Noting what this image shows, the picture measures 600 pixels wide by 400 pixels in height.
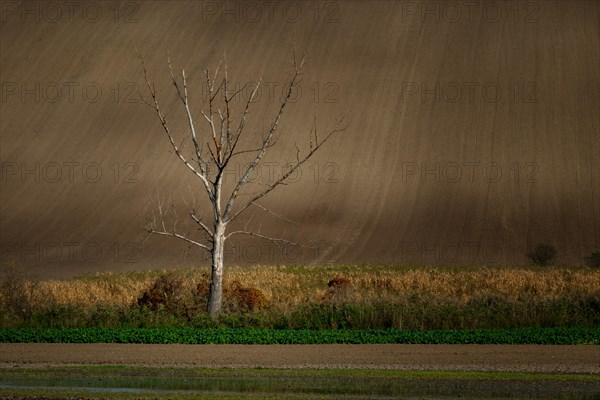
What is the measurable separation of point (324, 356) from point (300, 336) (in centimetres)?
254

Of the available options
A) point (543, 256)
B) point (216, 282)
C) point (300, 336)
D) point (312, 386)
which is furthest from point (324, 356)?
point (543, 256)

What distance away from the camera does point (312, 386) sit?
20.3 m

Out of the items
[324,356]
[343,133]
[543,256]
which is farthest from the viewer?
[343,133]

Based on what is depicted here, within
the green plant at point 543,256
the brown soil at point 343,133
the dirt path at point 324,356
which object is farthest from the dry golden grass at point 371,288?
the brown soil at point 343,133

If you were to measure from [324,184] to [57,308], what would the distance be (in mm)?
66572

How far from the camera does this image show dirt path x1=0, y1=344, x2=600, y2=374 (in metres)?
22.7

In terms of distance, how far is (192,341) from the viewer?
2592 centimetres

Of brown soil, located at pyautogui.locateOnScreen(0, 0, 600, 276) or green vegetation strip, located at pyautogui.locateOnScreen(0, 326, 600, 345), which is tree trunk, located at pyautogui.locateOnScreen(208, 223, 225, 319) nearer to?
green vegetation strip, located at pyautogui.locateOnScreen(0, 326, 600, 345)

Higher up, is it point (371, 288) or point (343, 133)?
point (343, 133)

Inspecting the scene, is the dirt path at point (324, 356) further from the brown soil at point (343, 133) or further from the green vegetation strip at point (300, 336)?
the brown soil at point (343, 133)

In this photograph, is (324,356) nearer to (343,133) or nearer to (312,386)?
(312,386)

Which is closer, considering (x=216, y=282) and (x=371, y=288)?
(x=216, y=282)

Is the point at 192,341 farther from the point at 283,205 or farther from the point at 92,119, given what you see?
the point at 92,119

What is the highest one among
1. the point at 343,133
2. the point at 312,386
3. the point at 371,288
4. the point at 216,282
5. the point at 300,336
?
the point at 343,133
